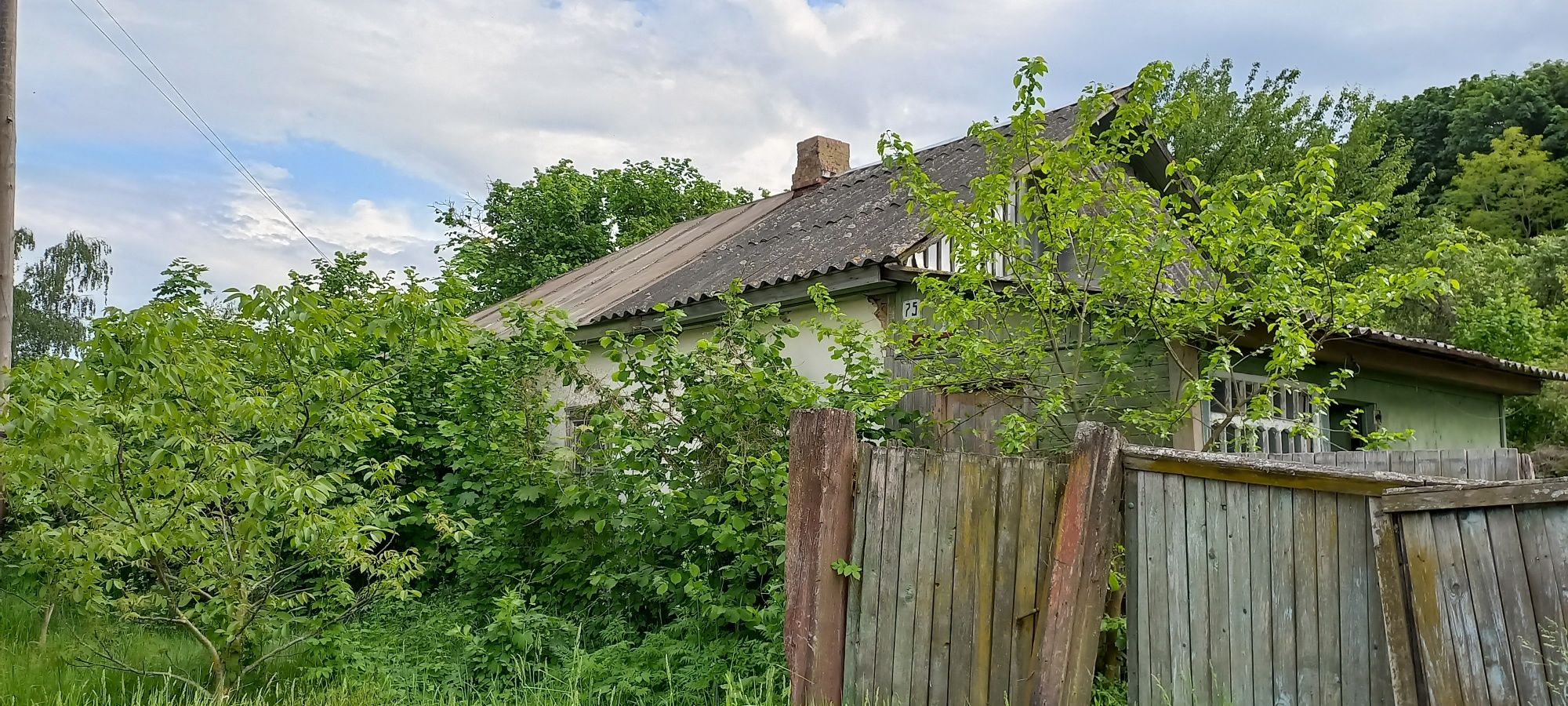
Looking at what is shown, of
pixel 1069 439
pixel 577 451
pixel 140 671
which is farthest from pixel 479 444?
pixel 1069 439

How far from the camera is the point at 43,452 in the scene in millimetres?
4273

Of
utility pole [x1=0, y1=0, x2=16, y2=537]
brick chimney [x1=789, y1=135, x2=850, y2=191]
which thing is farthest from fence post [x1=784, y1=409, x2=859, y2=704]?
brick chimney [x1=789, y1=135, x2=850, y2=191]

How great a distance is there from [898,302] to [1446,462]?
13.3ft

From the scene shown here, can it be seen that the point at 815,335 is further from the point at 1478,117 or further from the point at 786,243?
the point at 1478,117

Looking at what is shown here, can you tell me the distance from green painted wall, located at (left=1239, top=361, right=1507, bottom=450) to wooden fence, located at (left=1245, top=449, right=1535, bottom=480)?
2039mm

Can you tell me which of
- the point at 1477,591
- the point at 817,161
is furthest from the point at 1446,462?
the point at 817,161

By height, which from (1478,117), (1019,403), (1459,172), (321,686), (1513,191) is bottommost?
(321,686)

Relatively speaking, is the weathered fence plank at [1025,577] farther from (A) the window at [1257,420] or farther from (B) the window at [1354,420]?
(B) the window at [1354,420]

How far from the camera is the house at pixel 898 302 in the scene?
26.3ft

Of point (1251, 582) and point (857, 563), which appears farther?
point (857, 563)

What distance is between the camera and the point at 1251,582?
346cm

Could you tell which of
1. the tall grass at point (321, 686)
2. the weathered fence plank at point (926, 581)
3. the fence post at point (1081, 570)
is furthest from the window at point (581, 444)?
the fence post at point (1081, 570)

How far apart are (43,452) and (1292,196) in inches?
253

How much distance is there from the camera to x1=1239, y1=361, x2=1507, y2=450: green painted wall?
8742mm
